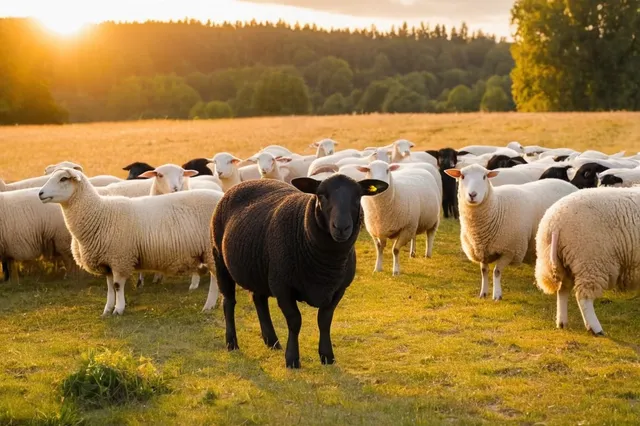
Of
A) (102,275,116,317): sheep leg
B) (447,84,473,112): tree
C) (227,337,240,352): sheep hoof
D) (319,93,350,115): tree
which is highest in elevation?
(227,337,240,352): sheep hoof

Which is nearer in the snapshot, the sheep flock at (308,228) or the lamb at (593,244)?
the sheep flock at (308,228)

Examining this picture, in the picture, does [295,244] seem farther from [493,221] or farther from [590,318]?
[493,221]

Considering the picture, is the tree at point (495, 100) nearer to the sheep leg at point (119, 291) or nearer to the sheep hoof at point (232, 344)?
the sheep leg at point (119, 291)

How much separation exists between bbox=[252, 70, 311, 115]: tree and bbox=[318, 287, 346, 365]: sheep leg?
7022cm

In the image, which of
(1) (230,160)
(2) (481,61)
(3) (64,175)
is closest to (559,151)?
(1) (230,160)

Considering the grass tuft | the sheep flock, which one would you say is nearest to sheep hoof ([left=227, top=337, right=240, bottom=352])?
the sheep flock

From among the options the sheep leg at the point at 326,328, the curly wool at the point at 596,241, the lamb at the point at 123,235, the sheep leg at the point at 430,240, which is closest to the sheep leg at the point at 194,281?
the lamb at the point at 123,235

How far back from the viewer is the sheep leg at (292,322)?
653cm

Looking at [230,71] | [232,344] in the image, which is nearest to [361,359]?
[232,344]

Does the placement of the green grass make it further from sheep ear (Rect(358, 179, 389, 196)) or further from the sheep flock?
sheep ear (Rect(358, 179, 389, 196))

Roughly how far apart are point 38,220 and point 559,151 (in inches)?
469

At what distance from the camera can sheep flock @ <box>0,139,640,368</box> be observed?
645 cm

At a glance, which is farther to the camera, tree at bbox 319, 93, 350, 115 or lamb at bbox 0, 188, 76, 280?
tree at bbox 319, 93, 350, 115

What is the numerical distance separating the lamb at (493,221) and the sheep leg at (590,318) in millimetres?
1949
